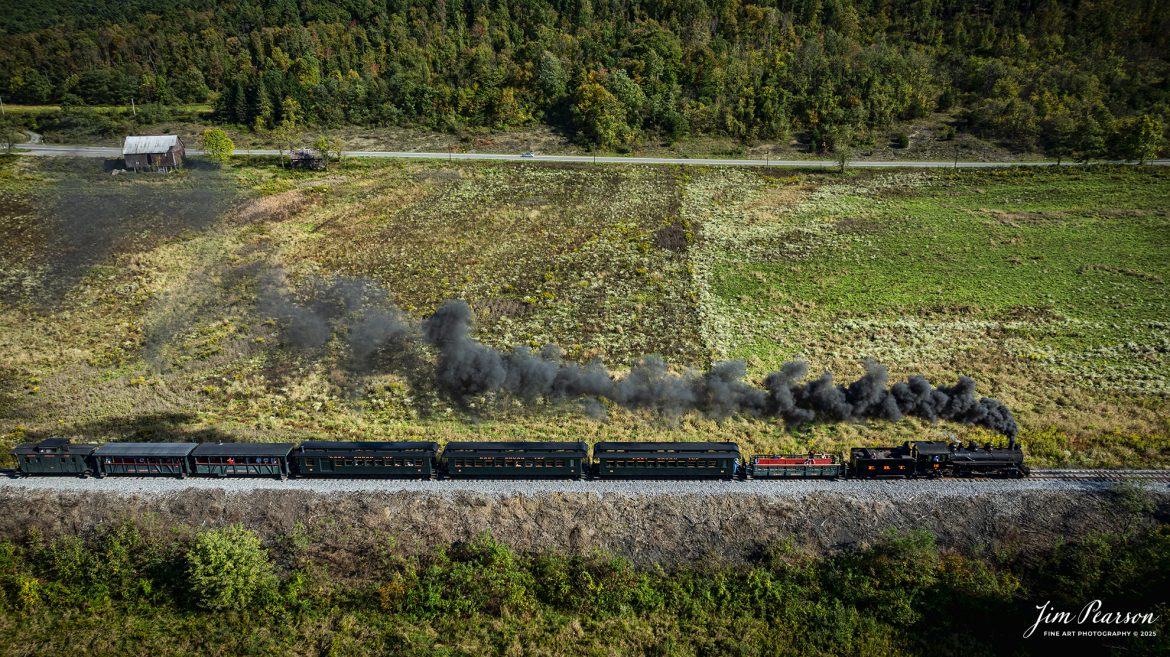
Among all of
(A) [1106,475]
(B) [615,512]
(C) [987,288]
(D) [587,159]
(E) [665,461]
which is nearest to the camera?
(B) [615,512]

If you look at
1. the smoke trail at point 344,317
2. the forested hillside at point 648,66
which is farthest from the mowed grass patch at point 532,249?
the forested hillside at point 648,66

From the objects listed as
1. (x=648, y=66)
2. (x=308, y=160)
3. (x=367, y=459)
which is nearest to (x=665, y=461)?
(x=367, y=459)

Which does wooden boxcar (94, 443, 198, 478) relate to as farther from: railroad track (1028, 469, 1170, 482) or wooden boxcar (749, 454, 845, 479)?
railroad track (1028, 469, 1170, 482)

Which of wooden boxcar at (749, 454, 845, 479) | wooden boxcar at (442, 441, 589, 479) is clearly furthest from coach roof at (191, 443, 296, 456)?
wooden boxcar at (749, 454, 845, 479)

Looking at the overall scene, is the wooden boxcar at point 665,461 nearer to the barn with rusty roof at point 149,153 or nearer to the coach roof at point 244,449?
the coach roof at point 244,449

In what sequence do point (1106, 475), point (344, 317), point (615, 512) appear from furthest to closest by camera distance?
point (344, 317)
point (1106, 475)
point (615, 512)

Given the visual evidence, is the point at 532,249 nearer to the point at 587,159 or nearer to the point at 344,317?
the point at 344,317
